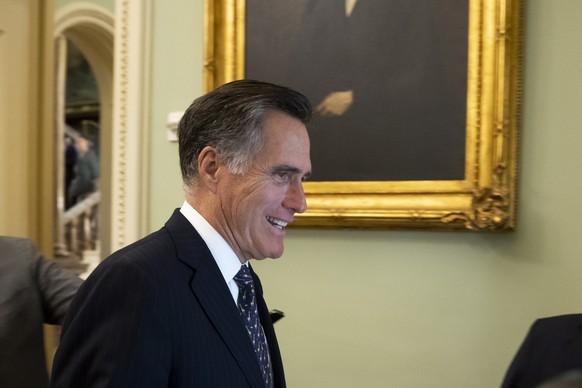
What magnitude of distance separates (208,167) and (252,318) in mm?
419

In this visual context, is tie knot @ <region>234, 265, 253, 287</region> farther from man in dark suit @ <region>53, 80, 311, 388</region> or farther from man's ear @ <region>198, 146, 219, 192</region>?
man's ear @ <region>198, 146, 219, 192</region>

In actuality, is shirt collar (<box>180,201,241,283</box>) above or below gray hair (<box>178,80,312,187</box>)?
below

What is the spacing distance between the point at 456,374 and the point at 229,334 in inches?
60.9

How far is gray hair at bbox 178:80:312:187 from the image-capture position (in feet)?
5.43

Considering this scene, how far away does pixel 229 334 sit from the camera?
58.7 inches

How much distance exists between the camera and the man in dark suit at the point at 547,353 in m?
1.62

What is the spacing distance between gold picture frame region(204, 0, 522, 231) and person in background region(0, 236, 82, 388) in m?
1.30

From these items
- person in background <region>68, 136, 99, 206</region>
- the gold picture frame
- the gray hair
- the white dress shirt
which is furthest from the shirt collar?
person in background <region>68, 136, 99, 206</region>

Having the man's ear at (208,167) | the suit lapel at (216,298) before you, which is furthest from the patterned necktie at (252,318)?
the man's ear at (208,167)

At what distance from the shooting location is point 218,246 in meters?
1.65

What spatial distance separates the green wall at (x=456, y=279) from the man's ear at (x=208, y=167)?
139 centimetres

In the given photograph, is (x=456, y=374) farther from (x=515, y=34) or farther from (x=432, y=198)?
(x=515, y=34)

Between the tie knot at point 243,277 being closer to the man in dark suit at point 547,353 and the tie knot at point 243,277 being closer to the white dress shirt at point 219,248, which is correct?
the white dress shirt at point 219,248

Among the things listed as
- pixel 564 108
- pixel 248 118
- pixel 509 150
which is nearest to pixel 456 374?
pixel 509 150
